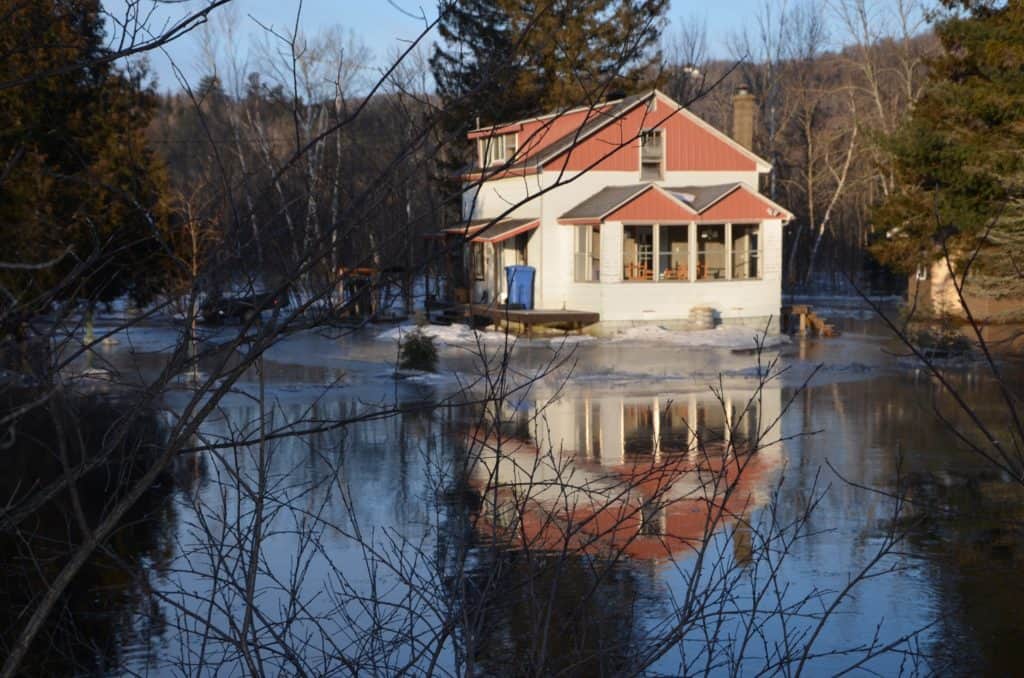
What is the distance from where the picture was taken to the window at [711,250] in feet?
Answer: 119

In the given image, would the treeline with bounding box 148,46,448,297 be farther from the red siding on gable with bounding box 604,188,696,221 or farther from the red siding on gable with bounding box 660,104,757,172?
the red siding on gable with bounding box 660,104,757,172

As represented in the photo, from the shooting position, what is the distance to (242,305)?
14.0 ft

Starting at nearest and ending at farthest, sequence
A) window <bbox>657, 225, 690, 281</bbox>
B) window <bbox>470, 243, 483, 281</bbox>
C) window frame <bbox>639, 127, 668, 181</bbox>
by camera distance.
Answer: window <bbox>657, 225, 690, 281</bbox>, window frame <bbox>639, 127, 668, 181</bbox>, window <bbox>470, 243, 483, 281</bbox>

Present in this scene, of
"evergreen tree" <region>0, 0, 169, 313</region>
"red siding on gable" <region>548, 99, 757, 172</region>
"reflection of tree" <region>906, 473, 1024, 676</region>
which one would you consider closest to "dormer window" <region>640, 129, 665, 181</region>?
"red siding on gable" <region>548, 99, 757, 172</region>

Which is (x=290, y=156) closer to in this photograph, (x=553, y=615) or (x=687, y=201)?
(x=553, y=615)

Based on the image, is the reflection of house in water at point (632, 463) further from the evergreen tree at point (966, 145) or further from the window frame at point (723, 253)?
the window frame at point (723, 253)

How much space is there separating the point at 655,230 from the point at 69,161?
18361 mm

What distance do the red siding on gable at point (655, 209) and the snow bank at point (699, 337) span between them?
2.96m

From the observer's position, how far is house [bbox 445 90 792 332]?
1336 inches

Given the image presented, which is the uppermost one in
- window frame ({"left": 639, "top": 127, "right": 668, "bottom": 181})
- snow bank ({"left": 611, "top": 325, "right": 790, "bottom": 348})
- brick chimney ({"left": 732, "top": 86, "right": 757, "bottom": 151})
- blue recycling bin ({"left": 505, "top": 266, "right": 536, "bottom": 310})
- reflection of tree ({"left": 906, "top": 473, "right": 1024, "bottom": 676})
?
brick chimney ({"left": 732, "top": 86, "right": 757, "bottom": 151})

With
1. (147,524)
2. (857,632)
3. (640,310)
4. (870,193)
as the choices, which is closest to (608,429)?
(147,524)

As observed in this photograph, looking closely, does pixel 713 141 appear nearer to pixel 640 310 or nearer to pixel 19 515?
pixel 640 310

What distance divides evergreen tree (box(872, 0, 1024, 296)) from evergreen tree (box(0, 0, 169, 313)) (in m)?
16.3

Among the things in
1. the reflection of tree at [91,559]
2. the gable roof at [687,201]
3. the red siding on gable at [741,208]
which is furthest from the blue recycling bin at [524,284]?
the reflection of tree at [91,559]
